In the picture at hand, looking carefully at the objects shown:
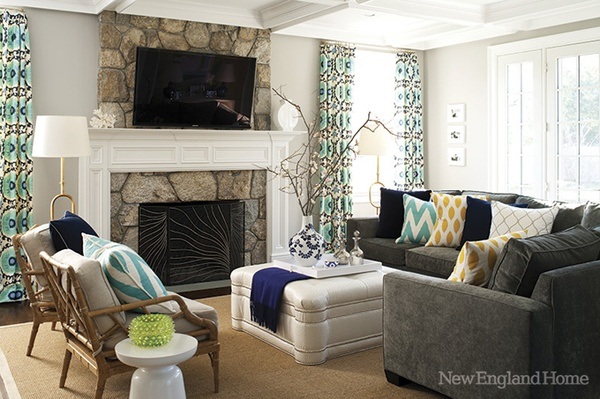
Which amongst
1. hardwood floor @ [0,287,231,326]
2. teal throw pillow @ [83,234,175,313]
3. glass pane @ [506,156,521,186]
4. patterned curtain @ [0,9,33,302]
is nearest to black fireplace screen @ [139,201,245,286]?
hardwood floor @ [0,287,231,326]

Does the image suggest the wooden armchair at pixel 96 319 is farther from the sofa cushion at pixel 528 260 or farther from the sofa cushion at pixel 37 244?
the sofa cushion at pixel 528 260

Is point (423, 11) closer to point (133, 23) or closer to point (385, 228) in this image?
point (385, 228)

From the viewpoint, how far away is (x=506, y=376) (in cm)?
301

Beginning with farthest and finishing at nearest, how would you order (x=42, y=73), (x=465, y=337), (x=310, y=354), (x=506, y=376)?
(x=42, y=73) → (x=310, y=354) → (x=465, y=337) → (x=506, y=376)

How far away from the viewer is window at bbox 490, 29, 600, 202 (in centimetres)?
665

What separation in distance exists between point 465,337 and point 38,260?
9.08 ft

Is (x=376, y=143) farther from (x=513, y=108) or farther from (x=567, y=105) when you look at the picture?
(x=567, y=105)

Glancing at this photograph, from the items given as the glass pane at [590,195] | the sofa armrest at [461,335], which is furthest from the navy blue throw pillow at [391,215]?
the sofa armrest at [461,335]

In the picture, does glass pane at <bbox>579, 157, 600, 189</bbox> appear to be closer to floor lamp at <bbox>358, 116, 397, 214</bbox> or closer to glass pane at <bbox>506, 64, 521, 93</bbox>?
glass pane at <bbox>506, 64, 521, 93</bbox>

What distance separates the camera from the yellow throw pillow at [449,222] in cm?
580

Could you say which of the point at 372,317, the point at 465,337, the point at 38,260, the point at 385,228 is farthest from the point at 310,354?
the point at 385,228

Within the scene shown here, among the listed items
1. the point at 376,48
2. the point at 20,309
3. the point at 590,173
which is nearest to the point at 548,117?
the point at 590,173

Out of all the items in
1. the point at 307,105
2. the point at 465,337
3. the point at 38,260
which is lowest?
the point at 465,337

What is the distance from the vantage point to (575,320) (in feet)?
10.3
